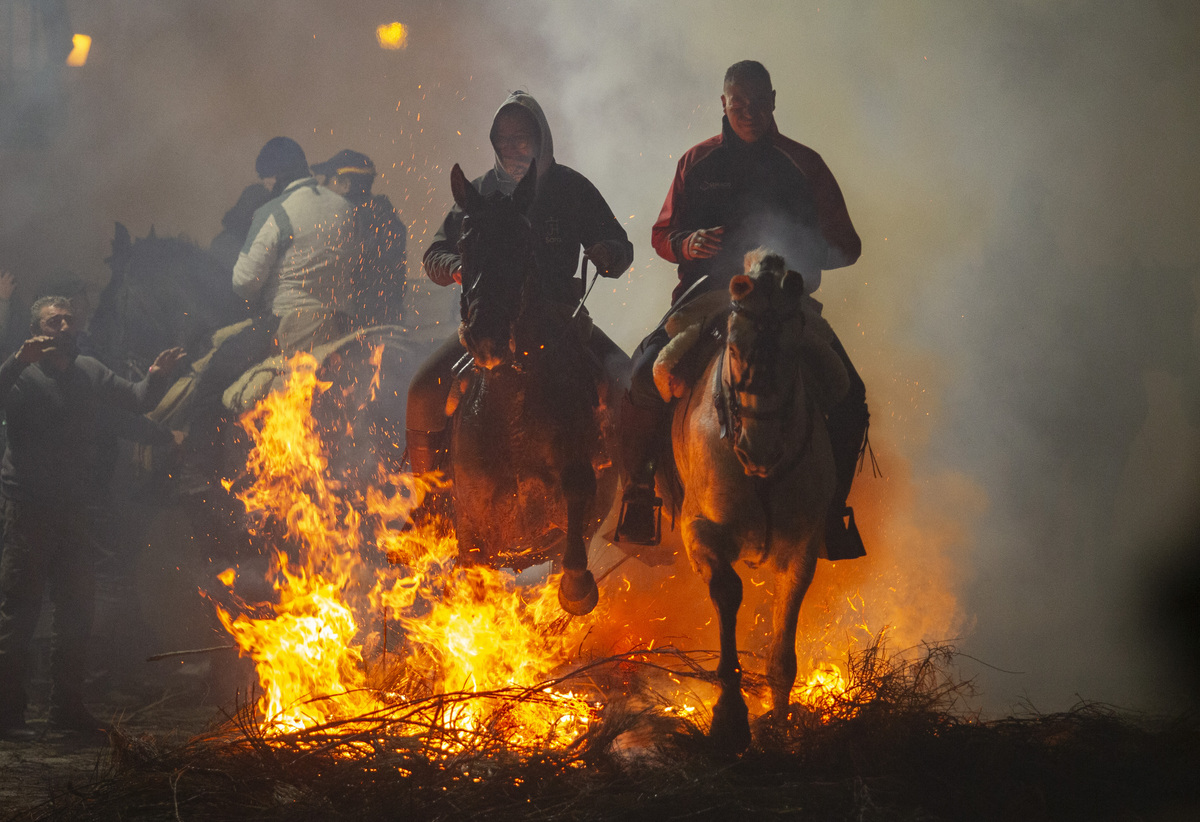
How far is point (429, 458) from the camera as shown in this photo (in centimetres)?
475

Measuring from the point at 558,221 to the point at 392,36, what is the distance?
5.06m

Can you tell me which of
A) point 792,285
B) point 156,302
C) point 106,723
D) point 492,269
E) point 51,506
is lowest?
point 106,723

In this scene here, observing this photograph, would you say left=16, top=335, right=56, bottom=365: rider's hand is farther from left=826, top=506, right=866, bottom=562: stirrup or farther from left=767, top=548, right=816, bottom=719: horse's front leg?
left=826, top=506, right=866, bottom=562: stirrup

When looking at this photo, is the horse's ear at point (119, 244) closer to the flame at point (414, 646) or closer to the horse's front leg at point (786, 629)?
the flame at point (414, 646)

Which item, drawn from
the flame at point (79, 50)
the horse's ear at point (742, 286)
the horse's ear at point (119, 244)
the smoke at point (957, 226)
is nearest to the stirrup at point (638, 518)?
the horse's ear at point (742, 286)

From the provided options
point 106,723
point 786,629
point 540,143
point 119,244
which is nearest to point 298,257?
point 119,244

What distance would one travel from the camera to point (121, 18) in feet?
27.8

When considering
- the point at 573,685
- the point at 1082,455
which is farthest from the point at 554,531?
the point at 1082,455

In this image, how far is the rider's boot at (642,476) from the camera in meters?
4.23

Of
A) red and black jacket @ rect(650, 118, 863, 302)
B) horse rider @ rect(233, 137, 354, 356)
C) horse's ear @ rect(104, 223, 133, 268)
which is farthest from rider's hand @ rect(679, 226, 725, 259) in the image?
horse's ear @ rect(104, 223, 133, 268)

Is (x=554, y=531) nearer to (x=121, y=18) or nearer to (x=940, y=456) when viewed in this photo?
(x=940, y=456)

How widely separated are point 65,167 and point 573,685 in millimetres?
7409

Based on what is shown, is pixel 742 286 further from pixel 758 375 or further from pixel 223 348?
pixel 223 348

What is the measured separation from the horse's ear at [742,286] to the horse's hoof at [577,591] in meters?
1.75
